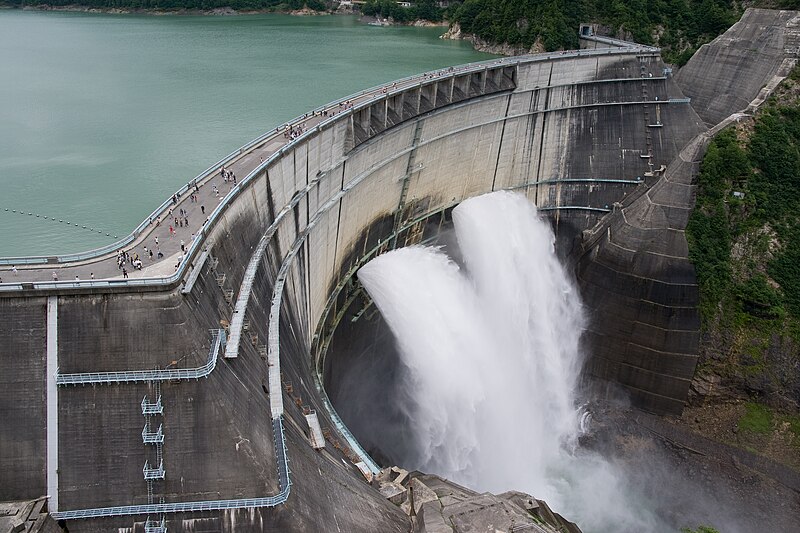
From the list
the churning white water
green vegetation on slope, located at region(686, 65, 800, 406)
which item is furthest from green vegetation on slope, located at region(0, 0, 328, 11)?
green vegetation on slope, located at region(686, 65, 800, 406)

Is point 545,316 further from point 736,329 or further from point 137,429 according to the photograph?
point 137,429

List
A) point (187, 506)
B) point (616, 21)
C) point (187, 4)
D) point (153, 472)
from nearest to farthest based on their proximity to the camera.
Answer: point (153, 472), point (187, 506), point (616, 21), point (187, 4)

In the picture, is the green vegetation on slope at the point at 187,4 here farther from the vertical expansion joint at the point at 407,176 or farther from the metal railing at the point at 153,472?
the metal railing at the point at 153,472

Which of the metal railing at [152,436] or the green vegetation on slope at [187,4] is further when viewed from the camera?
the green vegetation on slope at [187,4]

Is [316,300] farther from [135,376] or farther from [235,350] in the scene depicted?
[135,376]

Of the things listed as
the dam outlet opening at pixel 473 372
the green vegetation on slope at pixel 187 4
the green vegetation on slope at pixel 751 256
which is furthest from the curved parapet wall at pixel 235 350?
the green vegetation on slope at pixel 187 4

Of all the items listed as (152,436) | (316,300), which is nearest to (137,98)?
(316,300)

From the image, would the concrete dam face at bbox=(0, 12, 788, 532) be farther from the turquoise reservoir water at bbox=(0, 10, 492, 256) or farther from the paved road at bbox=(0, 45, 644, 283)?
the turquoise reservoir water at bbox=(0, 10, 492, 256)
